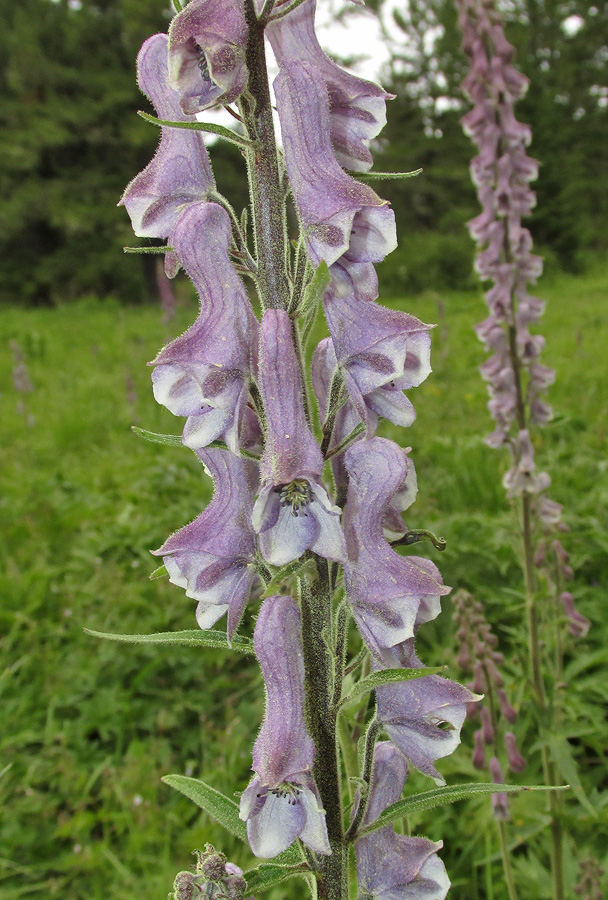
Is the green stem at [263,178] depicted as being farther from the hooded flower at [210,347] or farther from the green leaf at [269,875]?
the green leaf at [269,875]

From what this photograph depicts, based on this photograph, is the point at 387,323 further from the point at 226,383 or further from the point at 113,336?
the point at 113,336

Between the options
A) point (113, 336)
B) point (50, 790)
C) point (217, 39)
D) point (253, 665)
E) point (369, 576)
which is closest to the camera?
point (217, 39)

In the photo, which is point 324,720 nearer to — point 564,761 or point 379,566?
point 379,566

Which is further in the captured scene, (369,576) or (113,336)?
(113,336)

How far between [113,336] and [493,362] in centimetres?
858

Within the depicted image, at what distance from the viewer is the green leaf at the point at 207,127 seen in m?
0.89

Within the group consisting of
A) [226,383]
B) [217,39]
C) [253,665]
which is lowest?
[253,665]

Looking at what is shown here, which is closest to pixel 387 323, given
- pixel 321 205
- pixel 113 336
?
pixel 321 205

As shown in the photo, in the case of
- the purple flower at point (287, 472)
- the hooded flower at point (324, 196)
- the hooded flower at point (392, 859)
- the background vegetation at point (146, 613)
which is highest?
the hooded flower at point (324, 196)

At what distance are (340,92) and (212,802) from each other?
103 cm

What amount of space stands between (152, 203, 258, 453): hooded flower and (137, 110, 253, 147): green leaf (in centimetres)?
10

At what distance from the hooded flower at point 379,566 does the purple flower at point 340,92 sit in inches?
16.9

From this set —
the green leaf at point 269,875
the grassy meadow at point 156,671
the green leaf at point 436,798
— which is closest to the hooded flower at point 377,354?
the green leaf at point 436,798

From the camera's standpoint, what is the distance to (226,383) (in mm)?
967
